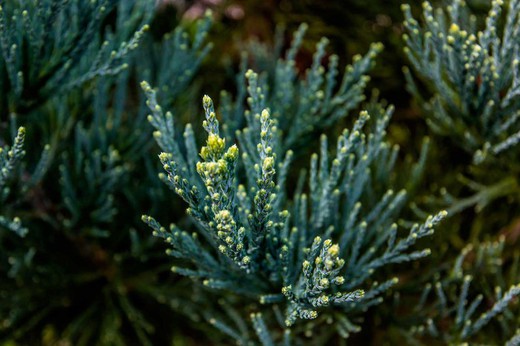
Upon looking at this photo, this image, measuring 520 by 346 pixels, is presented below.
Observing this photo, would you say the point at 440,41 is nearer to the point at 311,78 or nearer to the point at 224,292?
the point at 311,78

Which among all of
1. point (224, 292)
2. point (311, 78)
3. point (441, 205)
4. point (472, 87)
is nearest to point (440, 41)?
point (472, 87)

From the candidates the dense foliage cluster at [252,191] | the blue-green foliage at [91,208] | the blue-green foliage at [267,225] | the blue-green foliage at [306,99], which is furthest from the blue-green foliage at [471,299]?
the blue-green foliage at [91,208]

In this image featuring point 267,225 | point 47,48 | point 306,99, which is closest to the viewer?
point 267,225

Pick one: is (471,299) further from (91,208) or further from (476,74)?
(91,208)

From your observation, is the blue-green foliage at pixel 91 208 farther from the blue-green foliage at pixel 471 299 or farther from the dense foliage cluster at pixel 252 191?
the blue-green foliage at pixel 471 299

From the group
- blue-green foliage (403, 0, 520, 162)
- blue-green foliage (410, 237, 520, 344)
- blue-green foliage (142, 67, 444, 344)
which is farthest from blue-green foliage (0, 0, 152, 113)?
blue-green foliage (410, 237, 520, 344)

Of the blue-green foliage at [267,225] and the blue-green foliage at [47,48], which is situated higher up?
the blue-green foliage at [47,48]

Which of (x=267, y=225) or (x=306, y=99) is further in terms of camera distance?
(x=306, y=99)

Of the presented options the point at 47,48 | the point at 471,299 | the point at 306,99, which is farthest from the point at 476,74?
the point at 47,48
